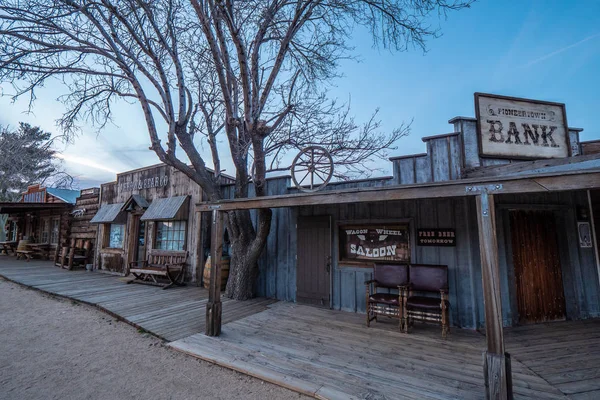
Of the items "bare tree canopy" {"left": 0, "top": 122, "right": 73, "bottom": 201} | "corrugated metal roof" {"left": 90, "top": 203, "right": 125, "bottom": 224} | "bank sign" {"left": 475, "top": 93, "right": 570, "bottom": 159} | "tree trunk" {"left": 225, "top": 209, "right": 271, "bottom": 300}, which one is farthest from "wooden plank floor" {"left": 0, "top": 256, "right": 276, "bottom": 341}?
"bare tree canopy" {"left": 0, "top": 122, "right": 73, "bottom": 201}

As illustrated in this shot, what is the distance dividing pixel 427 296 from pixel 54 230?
622 inches

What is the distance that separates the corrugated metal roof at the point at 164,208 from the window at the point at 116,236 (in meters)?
2.02

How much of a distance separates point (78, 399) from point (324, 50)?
23.6ft

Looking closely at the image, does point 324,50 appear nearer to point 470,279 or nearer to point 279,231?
point 279,231

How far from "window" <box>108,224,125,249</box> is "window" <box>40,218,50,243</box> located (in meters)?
6.13

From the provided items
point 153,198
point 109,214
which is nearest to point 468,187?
point 153,198

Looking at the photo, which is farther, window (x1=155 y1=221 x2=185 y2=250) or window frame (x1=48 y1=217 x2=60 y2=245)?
window frame (x1=48 y1=217 x2=60 y2=245)

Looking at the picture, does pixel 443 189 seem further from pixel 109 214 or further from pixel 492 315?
pixel 109 214

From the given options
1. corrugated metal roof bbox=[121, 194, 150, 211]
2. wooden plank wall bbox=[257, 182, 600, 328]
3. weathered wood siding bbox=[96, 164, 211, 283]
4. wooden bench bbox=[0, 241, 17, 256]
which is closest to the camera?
wooden plank wall bbox=[257, 182, 600, 328]

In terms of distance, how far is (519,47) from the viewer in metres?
5.95

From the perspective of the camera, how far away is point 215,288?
4074 millimetres

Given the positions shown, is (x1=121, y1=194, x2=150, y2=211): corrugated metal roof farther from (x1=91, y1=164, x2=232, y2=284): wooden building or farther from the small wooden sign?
the small wooden sign

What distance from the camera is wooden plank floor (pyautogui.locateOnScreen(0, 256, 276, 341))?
14.2ft

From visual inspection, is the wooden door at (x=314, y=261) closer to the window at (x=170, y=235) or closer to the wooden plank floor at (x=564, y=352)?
the wooden plank floor at (x=564, y=352)
